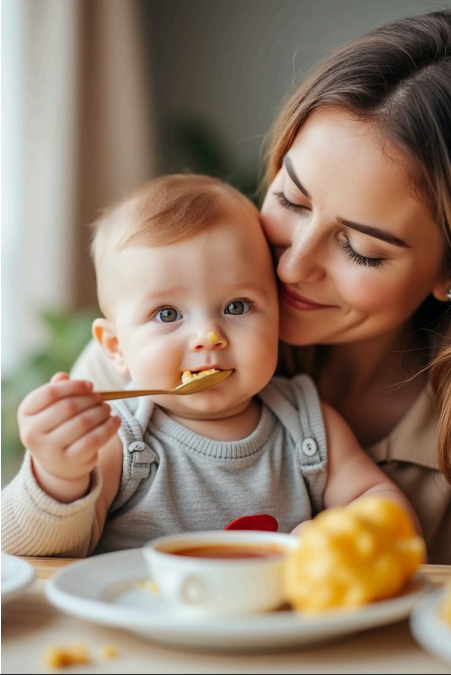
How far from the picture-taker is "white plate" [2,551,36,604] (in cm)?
79

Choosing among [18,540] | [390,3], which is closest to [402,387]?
[18,540]

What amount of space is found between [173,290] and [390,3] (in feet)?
11.6

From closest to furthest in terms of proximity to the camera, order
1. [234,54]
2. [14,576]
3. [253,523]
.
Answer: [14,576] → [253,523] → [234,54]

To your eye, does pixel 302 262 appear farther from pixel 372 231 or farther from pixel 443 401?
pixel 443 401

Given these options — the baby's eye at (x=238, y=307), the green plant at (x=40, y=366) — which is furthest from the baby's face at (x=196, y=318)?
the green plant at (x=40, y=366)

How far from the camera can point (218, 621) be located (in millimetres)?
686

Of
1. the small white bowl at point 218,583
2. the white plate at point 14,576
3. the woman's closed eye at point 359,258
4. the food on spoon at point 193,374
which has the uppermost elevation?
the woman's closed eye at point 359,258

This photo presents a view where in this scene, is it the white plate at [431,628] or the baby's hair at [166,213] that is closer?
the white plate at [431,628]

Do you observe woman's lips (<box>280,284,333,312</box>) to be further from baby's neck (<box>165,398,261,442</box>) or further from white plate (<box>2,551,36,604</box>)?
white plate (<box>2,551,36,604</box>)

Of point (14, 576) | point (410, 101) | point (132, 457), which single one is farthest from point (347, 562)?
point (410, 101)

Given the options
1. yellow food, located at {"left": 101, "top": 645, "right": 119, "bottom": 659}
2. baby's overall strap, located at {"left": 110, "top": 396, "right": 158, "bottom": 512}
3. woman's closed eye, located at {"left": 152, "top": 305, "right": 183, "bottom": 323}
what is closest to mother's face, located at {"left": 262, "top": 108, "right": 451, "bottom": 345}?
woman's closed eye, located at {"left": 152, "top": 305, "right": 183, "bottom": 323}

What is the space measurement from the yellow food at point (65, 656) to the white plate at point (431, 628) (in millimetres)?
289

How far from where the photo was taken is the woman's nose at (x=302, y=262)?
138 centimetres

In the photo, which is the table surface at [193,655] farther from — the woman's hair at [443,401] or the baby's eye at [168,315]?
the woman's hair at [443,401]
